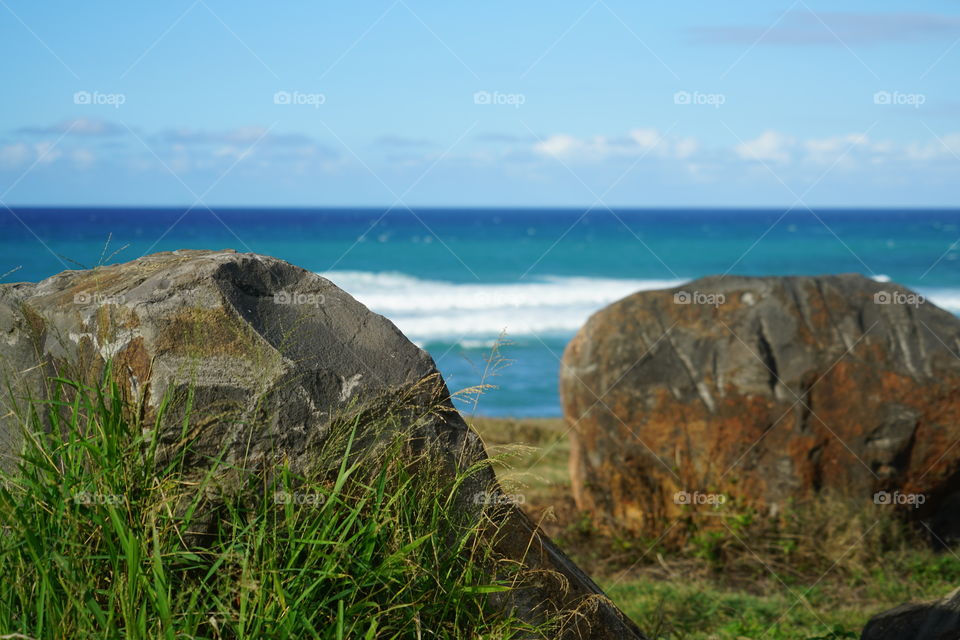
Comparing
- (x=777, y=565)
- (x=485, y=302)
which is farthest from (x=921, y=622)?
(x=485, y=302)

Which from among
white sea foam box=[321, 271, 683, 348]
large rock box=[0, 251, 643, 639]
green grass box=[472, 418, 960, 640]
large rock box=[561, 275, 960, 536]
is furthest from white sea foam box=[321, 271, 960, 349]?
large rock box=[0, 251, 643, 639]

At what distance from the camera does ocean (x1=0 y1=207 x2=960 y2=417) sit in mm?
24344

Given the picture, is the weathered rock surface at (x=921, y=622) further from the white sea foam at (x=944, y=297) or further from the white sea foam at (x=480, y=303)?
the white sea foam at (x=944, y=297)

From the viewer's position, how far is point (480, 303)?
102 ft

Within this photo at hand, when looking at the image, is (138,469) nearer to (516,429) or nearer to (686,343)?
(686,343)

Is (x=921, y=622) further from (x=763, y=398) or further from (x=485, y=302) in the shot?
(x=485, y=302)

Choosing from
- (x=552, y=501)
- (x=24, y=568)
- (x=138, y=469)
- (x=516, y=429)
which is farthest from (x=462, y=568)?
(x=516, y=429)

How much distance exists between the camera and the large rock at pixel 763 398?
283 inches

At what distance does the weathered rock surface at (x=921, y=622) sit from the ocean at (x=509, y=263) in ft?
7.42

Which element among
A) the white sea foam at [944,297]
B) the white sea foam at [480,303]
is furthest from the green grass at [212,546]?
the white sea foam at [944,297]

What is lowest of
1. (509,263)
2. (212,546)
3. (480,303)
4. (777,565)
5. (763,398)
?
(777,565)

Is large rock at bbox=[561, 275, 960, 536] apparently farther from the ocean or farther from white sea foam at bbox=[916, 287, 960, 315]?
white sea foam at bbox=[916, 287, 960, 315]

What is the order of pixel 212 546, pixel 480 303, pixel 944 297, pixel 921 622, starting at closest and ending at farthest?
pixel 212 546 < pixel 921 622 < pixel 480 303 < pixel 944 297

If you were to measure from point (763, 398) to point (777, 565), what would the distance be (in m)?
1.32
